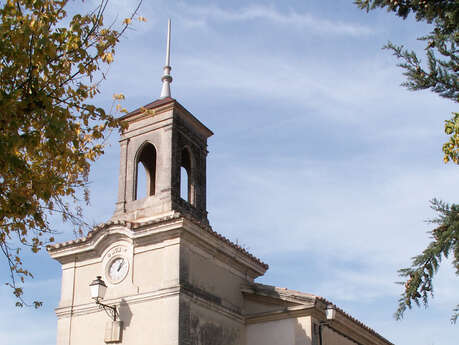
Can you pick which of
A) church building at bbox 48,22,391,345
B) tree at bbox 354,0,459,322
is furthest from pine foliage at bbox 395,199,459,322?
church building at bbox 48,22,391,345

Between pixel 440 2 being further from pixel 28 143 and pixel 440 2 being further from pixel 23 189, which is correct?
pixel 23 189

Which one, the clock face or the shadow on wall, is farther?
the clock face

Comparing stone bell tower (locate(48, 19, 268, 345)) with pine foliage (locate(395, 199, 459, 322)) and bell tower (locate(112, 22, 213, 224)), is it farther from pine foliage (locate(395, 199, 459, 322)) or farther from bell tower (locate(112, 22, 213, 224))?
pine foliage (locate(395, 199, 459, 322))

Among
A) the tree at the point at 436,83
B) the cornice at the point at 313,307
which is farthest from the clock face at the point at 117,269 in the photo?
the tree at the point at 436,83

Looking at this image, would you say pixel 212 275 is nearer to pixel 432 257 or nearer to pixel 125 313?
pixel 125 313

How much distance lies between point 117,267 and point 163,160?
10.8 feet

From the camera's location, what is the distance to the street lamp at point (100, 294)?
1703 cm

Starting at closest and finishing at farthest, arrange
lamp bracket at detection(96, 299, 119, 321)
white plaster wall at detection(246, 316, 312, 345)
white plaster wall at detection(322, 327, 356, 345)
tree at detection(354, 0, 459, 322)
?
1. tree at detection(354, 0, 459, 322)
2. lamp bracket at detection(96, 299, 119, 321)
3. white plaster wall at detection(246, 316, 312, 345)
4. white plaster wall at detection(322, 327, 356, 345)

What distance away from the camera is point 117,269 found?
58.2 feet

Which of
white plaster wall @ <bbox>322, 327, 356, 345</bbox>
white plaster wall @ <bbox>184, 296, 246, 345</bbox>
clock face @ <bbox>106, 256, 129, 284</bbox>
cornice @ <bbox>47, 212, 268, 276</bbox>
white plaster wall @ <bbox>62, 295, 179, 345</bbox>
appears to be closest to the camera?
white plaster wall @ <bbox>62, 295, 179, 345</bbox>

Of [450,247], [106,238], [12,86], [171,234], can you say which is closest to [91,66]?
[12,86]

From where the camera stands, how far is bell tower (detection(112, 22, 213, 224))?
18.3 meters

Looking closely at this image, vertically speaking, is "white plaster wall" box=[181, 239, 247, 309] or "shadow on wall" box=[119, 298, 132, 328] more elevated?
"white plaster wall" box=[181, 239, 247, 309]

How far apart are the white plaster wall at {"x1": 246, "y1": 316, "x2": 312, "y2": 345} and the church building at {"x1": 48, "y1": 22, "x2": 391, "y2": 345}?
0.09 ft
